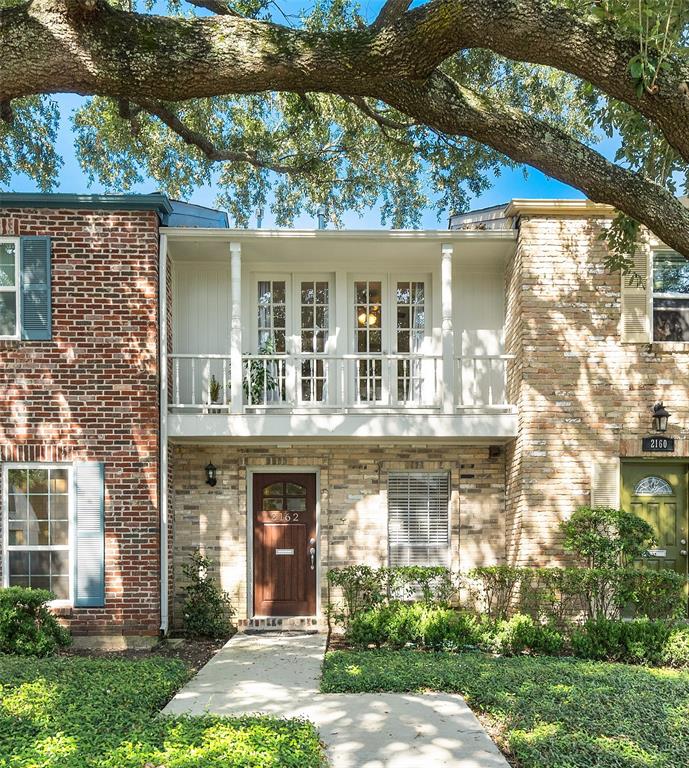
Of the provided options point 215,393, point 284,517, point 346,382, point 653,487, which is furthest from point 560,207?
point 284,517

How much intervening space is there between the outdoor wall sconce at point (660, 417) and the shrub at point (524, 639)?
3.07 meters

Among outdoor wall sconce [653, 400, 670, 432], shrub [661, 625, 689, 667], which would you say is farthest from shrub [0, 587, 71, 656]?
outdoor wall sconce [653, 400, 670, 432]

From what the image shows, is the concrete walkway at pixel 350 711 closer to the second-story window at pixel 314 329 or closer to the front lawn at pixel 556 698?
the front lawn at pixel 556 698

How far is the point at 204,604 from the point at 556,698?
5.26 meters

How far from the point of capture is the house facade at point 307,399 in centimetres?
953

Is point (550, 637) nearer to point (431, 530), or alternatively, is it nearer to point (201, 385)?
point (431, 530)

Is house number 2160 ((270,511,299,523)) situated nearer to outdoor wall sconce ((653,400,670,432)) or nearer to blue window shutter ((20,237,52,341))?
blue window shutter ((20,237,52,341))

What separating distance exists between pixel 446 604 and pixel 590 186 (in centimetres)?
588

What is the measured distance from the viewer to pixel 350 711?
244 inches

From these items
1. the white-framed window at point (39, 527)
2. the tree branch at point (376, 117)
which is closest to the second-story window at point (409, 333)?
the tree branch at point (376, 117)

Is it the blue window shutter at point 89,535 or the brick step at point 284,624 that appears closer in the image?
the blue window shutter at point 89,535

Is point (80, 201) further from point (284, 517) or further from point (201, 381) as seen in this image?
point (284, 517)

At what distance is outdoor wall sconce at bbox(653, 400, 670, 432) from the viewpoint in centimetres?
965

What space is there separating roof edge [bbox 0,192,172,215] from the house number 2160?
462 centimetres
